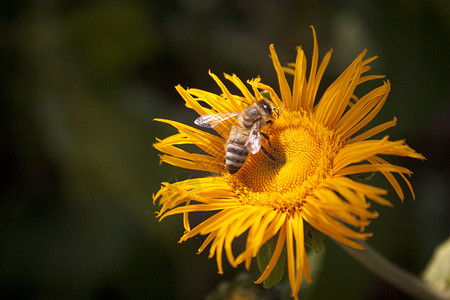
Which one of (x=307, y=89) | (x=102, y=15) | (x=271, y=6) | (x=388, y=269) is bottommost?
(x=388, y=269)

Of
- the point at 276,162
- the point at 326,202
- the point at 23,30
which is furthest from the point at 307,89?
the point at 23,30

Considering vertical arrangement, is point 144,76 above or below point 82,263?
above


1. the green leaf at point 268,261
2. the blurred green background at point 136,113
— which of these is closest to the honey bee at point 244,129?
the green leaf at point 268,261

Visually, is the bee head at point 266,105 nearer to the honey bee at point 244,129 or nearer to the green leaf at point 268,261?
the honey bee at point 244,129

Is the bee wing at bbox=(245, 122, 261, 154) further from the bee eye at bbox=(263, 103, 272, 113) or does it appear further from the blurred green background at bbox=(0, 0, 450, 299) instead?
the blurred green background at bbox=(0, 0, 450, 299)

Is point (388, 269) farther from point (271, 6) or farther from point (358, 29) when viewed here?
point (271, 6)

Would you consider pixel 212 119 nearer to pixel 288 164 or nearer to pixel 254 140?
pixel 254 140

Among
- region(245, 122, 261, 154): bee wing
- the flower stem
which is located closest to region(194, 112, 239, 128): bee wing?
region(245, 122, 261, 154): bee wing
